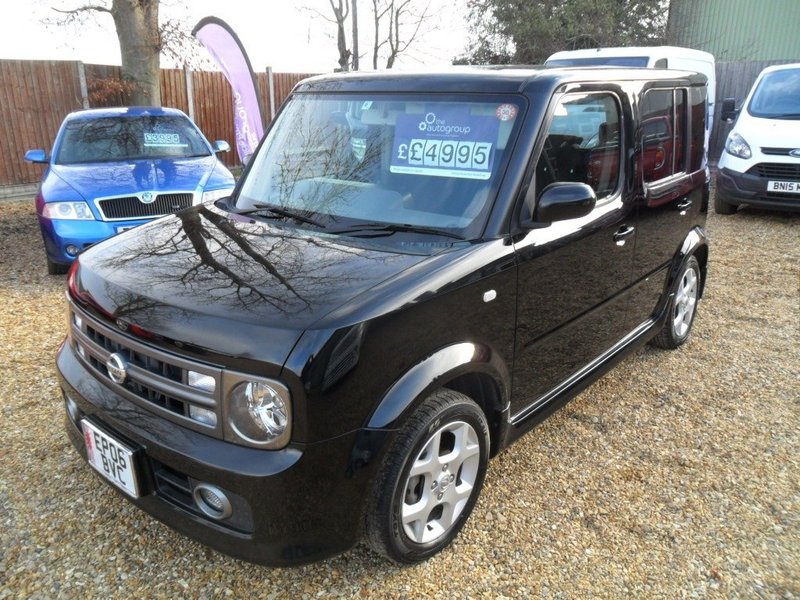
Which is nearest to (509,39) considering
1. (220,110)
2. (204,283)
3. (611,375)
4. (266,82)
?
(266,82)

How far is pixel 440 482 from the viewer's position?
7.80 feet

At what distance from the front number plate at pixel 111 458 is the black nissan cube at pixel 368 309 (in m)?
0.01

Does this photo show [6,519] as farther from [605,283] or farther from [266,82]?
[266,82]

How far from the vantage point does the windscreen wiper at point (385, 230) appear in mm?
2486

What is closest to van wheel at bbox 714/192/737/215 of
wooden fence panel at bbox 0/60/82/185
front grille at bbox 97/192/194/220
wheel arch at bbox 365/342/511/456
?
front grille at bbox 97/192/194/220

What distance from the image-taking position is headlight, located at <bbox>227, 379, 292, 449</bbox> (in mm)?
1883

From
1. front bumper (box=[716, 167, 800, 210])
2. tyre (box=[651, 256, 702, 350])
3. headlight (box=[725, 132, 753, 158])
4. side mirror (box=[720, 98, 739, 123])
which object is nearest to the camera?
tyre (box=[651, 256, 702, 350])

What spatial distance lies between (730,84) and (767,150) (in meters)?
7.71

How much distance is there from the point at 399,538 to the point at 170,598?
89 centimetres

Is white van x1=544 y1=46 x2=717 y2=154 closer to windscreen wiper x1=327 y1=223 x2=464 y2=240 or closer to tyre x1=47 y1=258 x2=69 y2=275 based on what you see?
tyre x1=47 y1=258 x2=69 y2=275

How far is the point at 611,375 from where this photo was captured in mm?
4188

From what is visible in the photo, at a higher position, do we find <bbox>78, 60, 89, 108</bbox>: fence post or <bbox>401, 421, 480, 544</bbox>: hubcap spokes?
<bbox>78, 60, 89, 108</bbox>: fence post

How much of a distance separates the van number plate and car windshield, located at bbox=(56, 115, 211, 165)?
7.60 meters

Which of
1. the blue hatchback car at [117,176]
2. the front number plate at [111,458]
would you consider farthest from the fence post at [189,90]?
the front number plate at [111,458]
